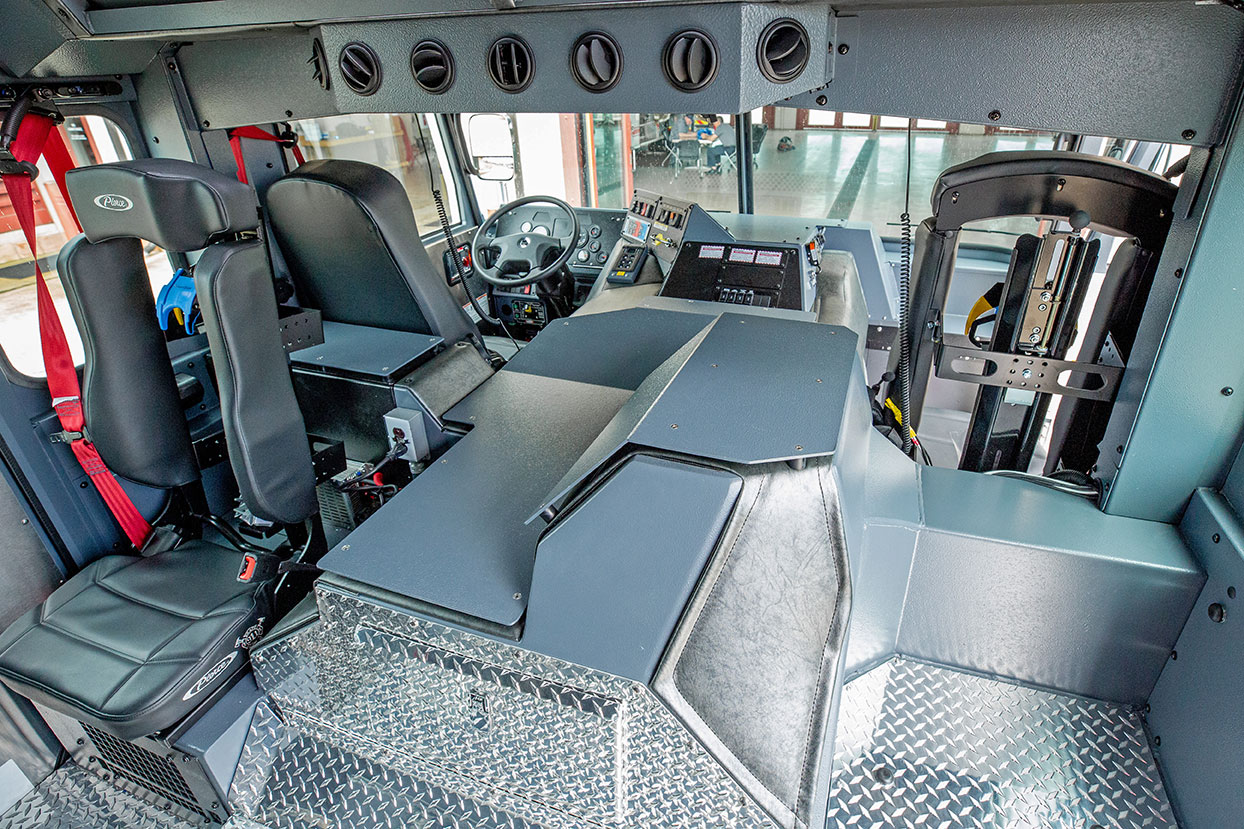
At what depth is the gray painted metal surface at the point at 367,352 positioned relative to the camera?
2322mm

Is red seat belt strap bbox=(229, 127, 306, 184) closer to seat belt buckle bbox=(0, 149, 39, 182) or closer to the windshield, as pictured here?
seat belt buckle bbox=(0, 149, 39, 182)

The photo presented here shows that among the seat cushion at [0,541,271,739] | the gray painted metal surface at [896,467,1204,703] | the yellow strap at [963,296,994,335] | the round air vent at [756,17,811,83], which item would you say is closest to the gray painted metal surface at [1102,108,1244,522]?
the gray painted metal surface at [896,467,1204,703]

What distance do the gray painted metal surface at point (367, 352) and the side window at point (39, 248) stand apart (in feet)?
1.78

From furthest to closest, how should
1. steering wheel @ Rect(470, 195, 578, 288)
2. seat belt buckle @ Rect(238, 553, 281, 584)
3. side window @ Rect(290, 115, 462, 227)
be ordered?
side window @ Rect(290, 115, 462, 227) → steering wheel @ Rect(470, 195, 578, 288) → seat belt buckle @ Rect(238, 553, 281, 584)

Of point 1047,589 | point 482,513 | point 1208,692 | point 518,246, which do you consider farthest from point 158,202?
point 1208,692

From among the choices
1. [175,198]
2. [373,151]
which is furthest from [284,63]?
[373,151]

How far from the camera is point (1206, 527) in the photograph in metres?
1.62

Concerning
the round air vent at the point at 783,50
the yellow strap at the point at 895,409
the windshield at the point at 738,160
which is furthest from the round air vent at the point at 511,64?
the windshield at the point at 738,160

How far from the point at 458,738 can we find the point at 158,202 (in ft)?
4.67

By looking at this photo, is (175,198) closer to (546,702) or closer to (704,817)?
(546,702)

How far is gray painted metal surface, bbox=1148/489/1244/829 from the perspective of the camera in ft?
4.66

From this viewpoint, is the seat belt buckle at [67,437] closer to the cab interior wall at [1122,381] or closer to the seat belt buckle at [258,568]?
the cab interior wall at [1122,381]

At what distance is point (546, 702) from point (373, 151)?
6.25 meters

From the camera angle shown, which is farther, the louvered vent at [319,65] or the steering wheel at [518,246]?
the steering wheel at [518,246]
